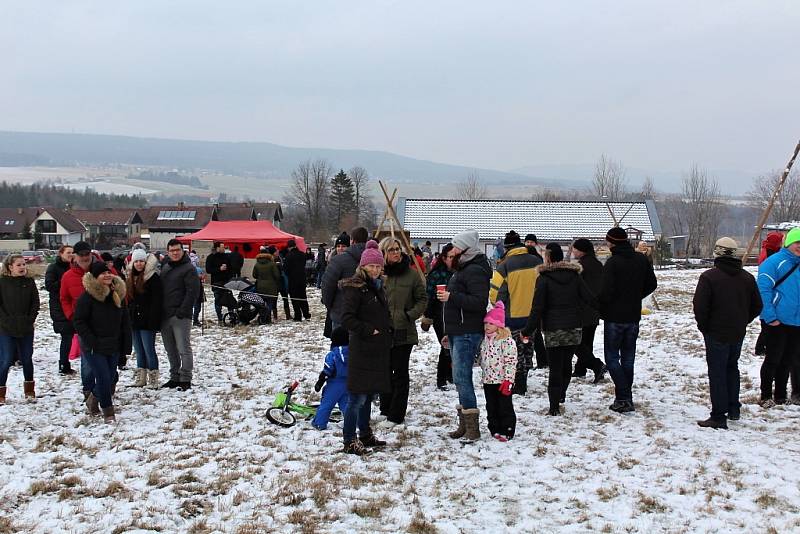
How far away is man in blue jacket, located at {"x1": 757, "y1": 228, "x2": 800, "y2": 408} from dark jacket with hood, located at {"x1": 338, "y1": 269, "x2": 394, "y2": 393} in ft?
13.5

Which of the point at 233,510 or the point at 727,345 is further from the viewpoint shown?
the point at 727,345

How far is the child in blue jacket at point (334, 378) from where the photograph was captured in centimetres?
671

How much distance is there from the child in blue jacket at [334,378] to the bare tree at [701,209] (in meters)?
67.1

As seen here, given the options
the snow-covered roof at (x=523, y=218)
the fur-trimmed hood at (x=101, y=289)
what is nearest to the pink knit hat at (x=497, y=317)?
the fur-trimmed hood at (x=101, y=289)

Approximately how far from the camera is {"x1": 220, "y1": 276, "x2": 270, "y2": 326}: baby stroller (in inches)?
596

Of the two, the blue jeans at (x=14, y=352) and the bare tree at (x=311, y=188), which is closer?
the blue jeans at (x=14, y=352)

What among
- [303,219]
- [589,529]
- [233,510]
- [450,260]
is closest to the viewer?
[589,529]

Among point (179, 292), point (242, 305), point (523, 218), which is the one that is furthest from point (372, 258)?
point (523, 218)

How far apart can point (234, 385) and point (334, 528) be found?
15.7 feet

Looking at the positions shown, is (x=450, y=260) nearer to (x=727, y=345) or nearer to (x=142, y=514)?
(x=727, y=345)

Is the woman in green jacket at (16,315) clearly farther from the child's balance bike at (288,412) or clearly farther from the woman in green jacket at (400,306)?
the woman in green jacket at (400,306)

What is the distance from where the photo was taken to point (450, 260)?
6.44 m

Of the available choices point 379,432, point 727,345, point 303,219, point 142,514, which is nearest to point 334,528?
point 142,514

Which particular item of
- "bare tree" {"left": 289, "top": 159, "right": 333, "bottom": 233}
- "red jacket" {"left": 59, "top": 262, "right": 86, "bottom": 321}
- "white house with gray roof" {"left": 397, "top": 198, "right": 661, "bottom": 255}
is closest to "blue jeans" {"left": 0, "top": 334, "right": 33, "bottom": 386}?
"red jacket" {"left": 59, "top": 262, "right": 86, "bottom": 321}
